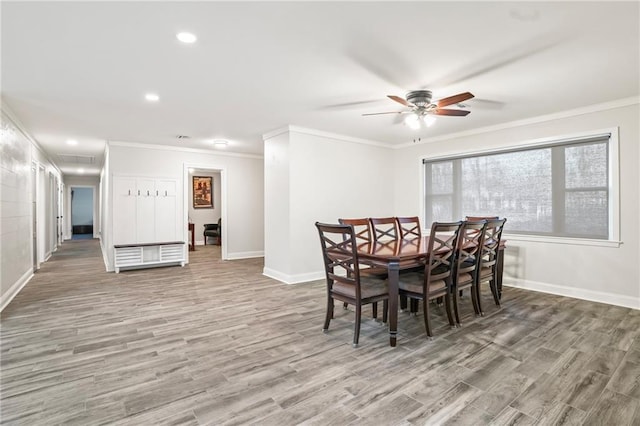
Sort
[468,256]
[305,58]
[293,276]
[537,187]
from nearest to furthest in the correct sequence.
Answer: [305,58] → [468,256] → [537,187] → [293,276]

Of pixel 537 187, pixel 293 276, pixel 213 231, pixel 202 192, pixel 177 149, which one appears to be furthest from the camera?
pixel 202 192

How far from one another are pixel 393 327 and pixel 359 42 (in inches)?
89.2

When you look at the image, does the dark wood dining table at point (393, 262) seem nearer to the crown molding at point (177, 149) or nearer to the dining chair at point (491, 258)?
the dining chair at point (491, 258)

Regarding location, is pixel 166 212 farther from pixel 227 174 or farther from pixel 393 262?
pixel 393 262

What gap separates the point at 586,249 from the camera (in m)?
4.18

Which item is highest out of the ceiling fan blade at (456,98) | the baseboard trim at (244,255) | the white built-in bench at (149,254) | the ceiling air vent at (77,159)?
the ceiling air vent at (77,159)

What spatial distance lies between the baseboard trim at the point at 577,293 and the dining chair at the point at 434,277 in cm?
222

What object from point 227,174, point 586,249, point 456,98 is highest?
point 456,98

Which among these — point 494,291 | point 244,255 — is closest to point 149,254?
point 244,255

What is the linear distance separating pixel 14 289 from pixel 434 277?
528 centimetres

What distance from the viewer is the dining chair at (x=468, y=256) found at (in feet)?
10.4

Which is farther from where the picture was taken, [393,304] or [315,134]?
[315,134]

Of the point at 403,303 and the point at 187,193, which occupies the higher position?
the point at 187,193

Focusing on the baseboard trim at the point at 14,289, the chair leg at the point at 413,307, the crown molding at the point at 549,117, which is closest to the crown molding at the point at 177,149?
the baseboard trim at the point at 14,289
